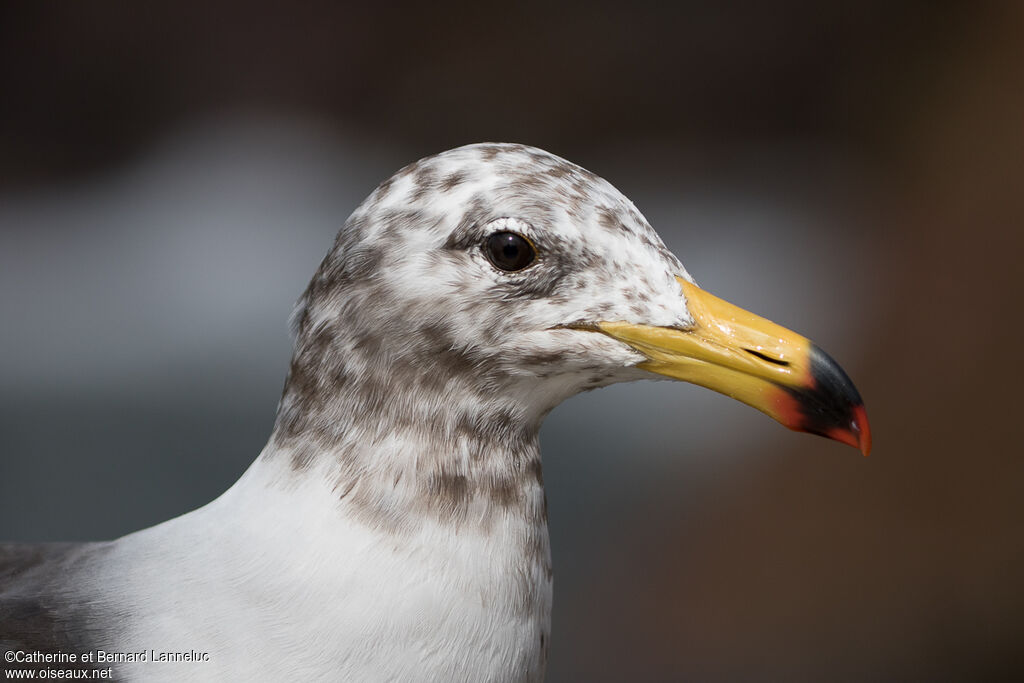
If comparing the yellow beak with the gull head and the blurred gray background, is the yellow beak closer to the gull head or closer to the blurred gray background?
the gull head

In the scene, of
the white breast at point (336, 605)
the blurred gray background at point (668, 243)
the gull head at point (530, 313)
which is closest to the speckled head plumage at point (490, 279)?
the gull head at point (530, 313)

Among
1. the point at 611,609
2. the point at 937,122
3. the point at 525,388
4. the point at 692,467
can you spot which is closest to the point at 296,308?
the point at 525,388

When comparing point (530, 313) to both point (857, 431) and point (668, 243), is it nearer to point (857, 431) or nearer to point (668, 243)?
point (857, 431)

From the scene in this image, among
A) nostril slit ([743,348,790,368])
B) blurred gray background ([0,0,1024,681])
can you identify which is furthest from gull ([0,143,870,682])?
blurred gray background ([0,0,1024,681])

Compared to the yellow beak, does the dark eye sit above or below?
above

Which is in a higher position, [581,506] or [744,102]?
[744,102]

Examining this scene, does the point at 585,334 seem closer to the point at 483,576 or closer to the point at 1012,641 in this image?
the point at 483,576

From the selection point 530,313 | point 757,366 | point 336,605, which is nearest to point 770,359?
point 757,366
